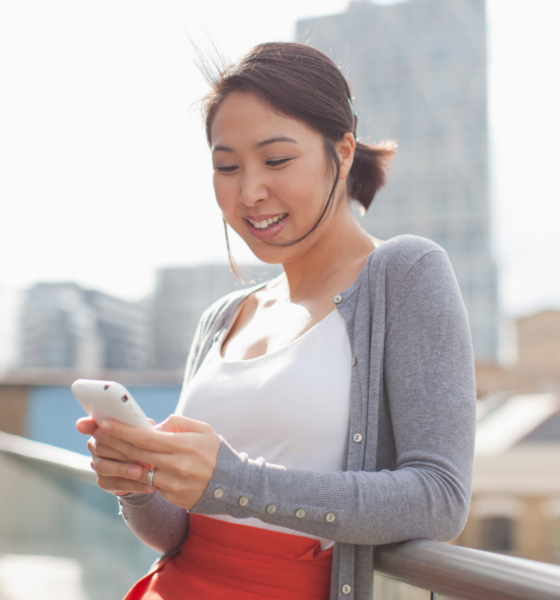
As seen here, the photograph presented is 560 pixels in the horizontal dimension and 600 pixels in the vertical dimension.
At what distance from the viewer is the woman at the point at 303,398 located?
0.99m

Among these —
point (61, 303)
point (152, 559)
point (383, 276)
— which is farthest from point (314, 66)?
point (61, 303)

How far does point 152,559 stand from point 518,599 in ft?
7.95

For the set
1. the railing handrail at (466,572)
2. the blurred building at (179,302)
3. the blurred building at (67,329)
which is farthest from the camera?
the blurred building at (179,302)

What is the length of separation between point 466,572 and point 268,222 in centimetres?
82

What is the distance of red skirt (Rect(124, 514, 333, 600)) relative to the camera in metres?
1.14

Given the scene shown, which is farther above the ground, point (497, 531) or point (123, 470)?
point (497, 531)

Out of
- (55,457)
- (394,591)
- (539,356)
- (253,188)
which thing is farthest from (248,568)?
(539,356)

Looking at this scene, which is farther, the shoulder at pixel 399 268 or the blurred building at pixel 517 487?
the blurred building at pixel 517 487

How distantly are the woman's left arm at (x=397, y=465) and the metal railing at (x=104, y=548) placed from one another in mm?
84

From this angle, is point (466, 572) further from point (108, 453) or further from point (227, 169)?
point (227, 169)

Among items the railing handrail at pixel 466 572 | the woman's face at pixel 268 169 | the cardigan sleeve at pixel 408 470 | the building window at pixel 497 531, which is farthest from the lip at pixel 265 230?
the building window at pixel 497 531

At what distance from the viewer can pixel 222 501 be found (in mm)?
950

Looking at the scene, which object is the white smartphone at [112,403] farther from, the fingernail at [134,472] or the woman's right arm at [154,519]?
the woman's right arm at [154,519]

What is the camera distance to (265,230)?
1425mm
